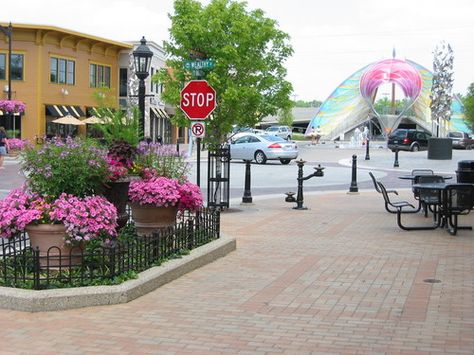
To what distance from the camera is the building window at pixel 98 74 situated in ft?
172

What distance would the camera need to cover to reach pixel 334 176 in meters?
27.1

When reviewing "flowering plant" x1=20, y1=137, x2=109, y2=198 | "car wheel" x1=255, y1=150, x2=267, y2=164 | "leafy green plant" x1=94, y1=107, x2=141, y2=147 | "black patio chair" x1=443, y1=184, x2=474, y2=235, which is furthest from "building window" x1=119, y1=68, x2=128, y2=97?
"flowering plant" x1=20, y1=137, x2=109, y2=198

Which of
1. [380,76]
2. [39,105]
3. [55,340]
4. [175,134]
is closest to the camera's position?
[55,340]

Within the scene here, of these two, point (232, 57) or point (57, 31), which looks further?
point (57, 31)

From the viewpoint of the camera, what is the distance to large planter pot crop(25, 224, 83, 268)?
7230mm

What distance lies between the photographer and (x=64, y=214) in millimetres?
7152

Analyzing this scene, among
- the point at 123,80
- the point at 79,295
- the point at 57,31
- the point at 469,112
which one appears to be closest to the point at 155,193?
the point at 79,295

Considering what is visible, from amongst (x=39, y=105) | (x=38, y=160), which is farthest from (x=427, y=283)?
(x=39, y=105)

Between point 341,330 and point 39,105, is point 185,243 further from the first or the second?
point 39,105

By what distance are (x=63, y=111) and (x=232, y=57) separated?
3511cm

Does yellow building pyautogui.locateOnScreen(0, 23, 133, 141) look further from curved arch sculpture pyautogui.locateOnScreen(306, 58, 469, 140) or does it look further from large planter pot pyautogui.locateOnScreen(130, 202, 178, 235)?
curved arch sculpture pyautogui.locateOnScreen(306, 58, 469, 140)

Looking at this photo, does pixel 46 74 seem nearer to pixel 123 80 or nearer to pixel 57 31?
pixel 57 31

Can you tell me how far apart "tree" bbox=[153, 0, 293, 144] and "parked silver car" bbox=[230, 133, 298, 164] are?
18.2 metres

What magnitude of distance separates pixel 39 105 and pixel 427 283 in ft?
138
